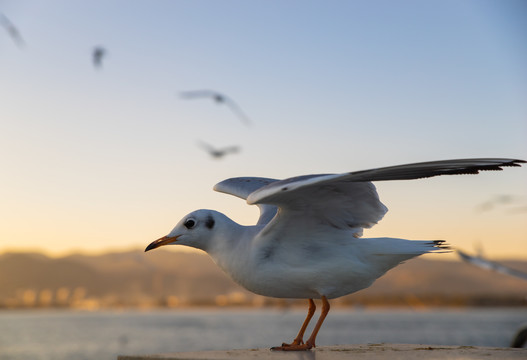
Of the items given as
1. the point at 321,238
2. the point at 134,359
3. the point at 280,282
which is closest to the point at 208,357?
the point at 134,359

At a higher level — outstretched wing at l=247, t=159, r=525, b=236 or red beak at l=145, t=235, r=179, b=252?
outstretched wing at l=247, t=159, r=525, b=236

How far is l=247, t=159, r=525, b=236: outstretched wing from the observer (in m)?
5.60

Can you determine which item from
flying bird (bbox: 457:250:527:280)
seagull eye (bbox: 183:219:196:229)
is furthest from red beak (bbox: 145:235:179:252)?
flying bird (bbox: 457:250:527:280)

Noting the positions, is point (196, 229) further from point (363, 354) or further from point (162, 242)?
point (363, 354)

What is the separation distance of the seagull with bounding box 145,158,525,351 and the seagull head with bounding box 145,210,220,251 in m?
0.01

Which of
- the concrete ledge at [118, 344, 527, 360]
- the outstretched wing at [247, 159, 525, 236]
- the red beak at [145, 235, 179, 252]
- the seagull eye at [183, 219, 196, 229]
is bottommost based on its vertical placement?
the concrete ledge at [118, 344, 527, 360]

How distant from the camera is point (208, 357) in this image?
232 inches

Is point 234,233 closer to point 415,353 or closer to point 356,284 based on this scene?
point 356,284

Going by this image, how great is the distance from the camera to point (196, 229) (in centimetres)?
696

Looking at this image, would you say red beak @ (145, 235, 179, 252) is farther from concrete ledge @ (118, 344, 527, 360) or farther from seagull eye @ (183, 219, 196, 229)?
concrete ledge @ (118, 344, 527, 360)

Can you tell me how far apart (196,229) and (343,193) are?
5.56 ft

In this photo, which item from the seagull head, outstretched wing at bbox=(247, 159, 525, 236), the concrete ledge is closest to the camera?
outstretched wing at bbox=(247, 159, 525, 236)

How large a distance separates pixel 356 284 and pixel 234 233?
1.45 m

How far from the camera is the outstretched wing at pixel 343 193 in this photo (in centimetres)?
560
